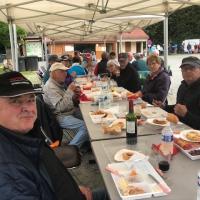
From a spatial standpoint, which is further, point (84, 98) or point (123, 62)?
point (123, 62)

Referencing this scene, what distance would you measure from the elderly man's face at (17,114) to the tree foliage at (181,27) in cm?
4536

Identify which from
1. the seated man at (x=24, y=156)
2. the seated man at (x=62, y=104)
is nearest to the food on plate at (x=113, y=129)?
the seated man at (x=24, y=156)

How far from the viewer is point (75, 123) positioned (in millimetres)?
4594

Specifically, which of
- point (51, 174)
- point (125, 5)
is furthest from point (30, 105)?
point (125, 5)

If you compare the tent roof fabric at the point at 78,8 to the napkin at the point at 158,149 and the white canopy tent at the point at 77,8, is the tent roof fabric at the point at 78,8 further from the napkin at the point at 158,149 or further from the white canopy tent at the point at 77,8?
the napkin at the point at 158,149

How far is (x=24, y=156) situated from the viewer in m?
1.69

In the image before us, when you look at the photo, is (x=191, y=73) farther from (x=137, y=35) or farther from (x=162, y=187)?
(x=137, y=35)

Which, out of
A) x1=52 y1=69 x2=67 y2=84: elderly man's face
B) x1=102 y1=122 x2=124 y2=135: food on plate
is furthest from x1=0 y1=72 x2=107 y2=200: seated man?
x1=52 y1=69 x2=67 y2=84: elderly man's face

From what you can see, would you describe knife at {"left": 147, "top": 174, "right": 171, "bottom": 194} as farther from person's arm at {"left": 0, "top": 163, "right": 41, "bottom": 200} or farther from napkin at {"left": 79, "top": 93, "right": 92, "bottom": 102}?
napkin at {"left": 79, "top": 93, "right": 92, "bottom": 102}

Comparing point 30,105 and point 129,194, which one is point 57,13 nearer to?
point 30,105

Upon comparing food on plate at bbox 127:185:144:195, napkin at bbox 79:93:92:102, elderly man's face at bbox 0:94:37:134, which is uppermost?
elderly man's face at bbox 0:94:37:134

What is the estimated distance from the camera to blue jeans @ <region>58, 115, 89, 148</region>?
447 cm

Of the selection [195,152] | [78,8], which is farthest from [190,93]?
[78,8]

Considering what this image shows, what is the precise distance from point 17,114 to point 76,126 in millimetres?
2732
